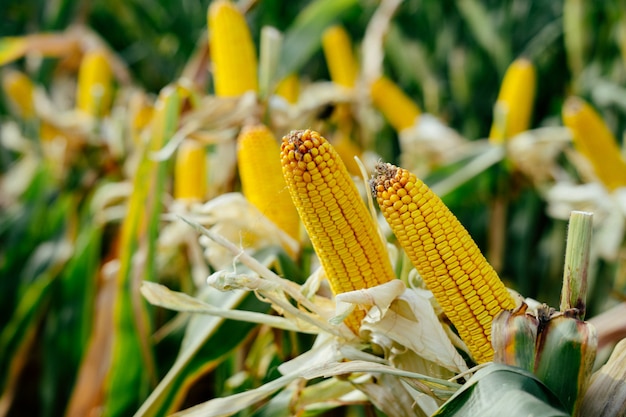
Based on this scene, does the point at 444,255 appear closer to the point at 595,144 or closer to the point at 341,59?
the point at 595,144

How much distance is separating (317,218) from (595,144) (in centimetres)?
92

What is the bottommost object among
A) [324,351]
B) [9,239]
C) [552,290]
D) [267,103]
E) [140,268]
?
[552,290]

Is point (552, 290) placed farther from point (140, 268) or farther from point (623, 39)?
point (140, 268)

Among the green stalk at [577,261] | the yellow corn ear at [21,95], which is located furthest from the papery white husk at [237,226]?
the yellow corn ear at [21,95]

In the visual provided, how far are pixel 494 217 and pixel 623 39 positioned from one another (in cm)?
69

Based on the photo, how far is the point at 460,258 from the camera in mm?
662

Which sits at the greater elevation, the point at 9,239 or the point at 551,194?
the point at 9,239

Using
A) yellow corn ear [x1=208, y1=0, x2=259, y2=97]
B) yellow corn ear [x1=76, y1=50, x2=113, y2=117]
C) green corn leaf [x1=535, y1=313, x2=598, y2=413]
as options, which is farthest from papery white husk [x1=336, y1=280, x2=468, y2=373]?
yellow corn ear [x1=76, y1=50, x2=113, y2=117]

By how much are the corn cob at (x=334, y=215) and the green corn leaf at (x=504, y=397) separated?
176 millimetres

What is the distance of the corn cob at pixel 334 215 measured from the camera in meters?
0.65

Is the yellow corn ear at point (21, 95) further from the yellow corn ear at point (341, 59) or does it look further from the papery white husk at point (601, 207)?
the papery white husk at point (601, 207)

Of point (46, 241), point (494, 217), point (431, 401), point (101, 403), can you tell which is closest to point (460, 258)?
point (431, 401)

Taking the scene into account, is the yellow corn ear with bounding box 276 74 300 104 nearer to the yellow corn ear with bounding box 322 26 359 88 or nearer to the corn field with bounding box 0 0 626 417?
the corn field with bounding box 0 0 626 417

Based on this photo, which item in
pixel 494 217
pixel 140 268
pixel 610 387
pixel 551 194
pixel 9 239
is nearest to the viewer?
pixel 610 387
